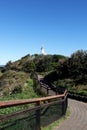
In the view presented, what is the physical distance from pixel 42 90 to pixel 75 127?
40.1 feet

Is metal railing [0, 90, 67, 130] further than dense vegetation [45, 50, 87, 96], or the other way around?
dense vegetation [45, 50, 87, 96]

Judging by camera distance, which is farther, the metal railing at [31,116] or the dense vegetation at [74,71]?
the dense vegetation at [74,71]

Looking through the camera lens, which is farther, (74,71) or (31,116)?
(74,71)

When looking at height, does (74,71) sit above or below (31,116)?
above

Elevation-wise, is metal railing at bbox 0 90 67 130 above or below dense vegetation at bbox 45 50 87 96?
below

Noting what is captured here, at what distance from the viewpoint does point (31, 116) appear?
29.5 ft

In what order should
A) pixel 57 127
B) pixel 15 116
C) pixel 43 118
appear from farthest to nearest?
pixel 57 127
pixel 43 118
pixel 15 116

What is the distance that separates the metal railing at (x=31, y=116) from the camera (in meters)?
7.28

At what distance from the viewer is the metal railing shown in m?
7.28

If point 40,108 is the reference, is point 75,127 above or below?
below

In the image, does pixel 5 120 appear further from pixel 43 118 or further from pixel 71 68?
pixel 71 68

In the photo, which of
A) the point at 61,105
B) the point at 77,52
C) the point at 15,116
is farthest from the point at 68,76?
the point at 15,116

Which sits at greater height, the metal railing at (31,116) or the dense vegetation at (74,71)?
the dense vegetation at (74,71)

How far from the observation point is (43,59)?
2608 inches
